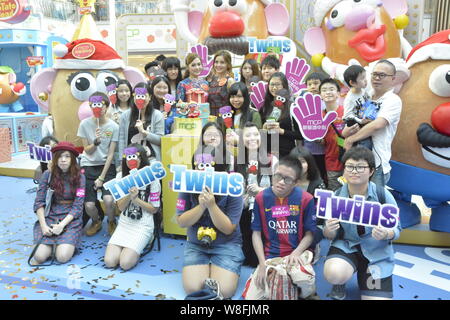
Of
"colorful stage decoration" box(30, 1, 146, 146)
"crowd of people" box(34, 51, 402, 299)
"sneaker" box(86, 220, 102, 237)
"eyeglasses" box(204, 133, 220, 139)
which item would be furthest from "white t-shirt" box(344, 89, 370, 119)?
Result: "colorful stage decoration" box(30, 1, 146, 146)

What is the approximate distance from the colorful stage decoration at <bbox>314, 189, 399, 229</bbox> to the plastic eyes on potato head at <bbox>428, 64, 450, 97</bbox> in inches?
51.8

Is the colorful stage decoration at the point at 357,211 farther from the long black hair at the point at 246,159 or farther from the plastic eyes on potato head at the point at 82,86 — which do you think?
the plastic eyes on potato head at the point at 82,86

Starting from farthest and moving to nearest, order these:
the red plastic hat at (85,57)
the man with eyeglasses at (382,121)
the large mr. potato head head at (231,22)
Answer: the large mr. potato head head at (231,22), the red plastic hat at (85,57), the man with eyeglasses at (382,121)

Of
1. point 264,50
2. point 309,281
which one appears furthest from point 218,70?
point 309,281

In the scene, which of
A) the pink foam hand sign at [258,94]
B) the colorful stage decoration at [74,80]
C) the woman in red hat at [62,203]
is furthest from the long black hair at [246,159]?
the colorful stage decoration at [74,80]

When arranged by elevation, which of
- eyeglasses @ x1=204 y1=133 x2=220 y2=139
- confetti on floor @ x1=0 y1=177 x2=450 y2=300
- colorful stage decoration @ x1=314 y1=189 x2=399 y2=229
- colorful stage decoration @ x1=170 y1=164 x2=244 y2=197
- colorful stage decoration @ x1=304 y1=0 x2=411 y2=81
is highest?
colorful stage decoration @ x1=304 y1=0 x2=411 y2=81

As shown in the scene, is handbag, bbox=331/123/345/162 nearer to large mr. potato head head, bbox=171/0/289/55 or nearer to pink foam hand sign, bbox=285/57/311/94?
pink foam hand sign, bbox=285/57/311/94

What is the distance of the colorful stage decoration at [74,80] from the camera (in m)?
4.43

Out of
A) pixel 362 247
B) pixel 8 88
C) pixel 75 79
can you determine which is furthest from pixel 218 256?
pixel 8 88

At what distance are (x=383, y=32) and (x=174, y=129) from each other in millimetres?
3530

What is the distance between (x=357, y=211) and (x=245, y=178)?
91 centimetres

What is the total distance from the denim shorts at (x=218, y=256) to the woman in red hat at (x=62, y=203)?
102cm

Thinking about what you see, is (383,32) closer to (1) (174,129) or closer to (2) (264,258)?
(1) (174,129)

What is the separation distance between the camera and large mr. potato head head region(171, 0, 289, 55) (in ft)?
18.0
